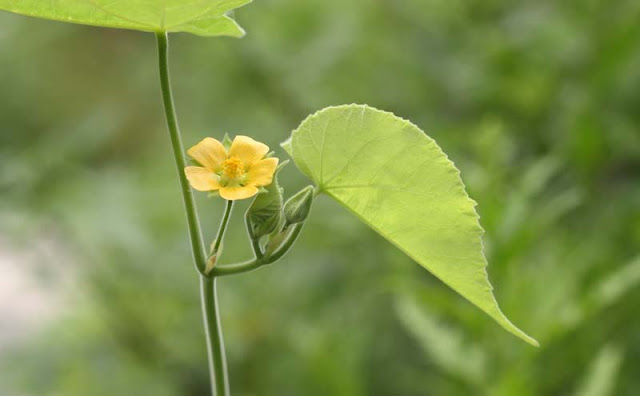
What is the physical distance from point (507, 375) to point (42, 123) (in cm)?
73

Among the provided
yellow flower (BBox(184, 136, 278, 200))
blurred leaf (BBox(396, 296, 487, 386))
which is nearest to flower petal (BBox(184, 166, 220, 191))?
yellow flower (BBox(184, 136, 278, 200))

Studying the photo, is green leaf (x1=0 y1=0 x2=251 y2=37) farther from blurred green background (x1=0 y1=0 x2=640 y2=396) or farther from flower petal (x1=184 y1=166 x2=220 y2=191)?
blurred green background (x1=0 y1=0 x2=640 y2=396)

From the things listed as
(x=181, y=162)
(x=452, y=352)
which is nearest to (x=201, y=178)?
(x=181, y=162)

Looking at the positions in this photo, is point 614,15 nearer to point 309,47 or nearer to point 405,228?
point 309,47

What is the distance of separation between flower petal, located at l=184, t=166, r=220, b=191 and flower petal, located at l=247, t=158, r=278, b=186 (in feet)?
0.04

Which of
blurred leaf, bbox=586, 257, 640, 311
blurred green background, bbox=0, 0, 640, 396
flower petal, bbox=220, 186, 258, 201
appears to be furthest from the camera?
blurred green background, bbox=0, 0, 640, 396

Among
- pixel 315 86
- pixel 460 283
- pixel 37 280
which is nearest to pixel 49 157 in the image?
pixel 37 280

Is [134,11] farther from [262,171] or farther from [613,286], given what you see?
[613,286]

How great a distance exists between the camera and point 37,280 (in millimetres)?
972

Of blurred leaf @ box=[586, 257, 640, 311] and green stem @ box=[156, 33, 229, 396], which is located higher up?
blurred leaf @ box=[586, 257, 640, 311]

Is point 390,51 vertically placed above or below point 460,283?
above

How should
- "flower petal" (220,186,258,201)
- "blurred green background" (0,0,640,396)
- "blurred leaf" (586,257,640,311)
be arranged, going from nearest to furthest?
"flower petal" (220,186,258,201)
"blurred leaf" (586,257,640,311)
"blurred green background" (0,0,640,396)

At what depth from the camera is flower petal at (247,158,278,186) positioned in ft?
0.90

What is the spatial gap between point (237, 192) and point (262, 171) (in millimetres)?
16
